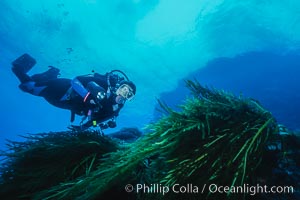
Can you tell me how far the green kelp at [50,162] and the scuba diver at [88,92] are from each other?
3.41 meters

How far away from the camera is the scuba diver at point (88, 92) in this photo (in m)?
7.77

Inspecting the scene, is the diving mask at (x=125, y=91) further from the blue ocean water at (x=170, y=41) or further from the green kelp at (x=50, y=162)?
the blue ocean water at (x=170, y=41)

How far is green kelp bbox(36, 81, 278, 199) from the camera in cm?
200

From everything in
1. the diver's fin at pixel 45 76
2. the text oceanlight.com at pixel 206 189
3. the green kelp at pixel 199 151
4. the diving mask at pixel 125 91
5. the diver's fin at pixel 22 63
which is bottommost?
the text oceanlight.com at pixel 206 189

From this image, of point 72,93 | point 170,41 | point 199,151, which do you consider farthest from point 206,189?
point 170,41

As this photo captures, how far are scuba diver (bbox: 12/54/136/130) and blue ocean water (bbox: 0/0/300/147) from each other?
676 inches

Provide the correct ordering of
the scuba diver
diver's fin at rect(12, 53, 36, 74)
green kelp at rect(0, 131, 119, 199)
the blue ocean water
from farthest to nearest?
the blue ocean water
diver's fin at rect(12, 53, 36, 74)
the scuba diver
green kelp at rect(0, 131, 119, 199)

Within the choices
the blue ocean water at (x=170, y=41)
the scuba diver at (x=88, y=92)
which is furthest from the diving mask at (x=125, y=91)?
the blue ocean water at (x=170, y=41)

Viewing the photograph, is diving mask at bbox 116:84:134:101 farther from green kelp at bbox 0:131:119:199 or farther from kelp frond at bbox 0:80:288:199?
kelp frond at bbox 0:80:288:199

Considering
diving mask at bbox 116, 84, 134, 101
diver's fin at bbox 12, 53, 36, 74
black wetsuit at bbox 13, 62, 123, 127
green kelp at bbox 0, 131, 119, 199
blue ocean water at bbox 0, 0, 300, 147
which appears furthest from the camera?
blue ocean water at bbox 0, 0, 300, 147

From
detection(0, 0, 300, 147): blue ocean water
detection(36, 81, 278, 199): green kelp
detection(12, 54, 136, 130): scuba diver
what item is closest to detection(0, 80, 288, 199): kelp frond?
detection(36, 81, 278, 199): green kelp

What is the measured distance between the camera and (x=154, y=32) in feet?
94.6

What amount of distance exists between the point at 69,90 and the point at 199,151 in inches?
317

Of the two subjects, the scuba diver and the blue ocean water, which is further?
the blue ocean water
